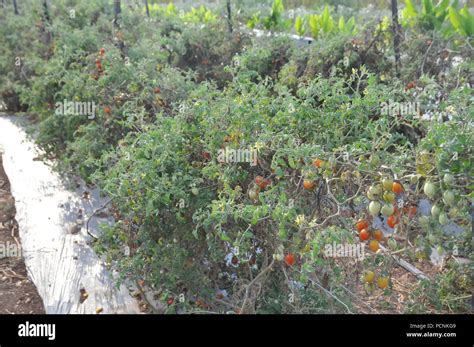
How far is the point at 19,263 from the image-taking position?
14.2 ft

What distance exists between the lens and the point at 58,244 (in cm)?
428

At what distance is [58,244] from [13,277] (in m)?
0.38

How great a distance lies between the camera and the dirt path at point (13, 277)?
382cm

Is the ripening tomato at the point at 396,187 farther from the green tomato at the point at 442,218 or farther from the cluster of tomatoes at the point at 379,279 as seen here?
the cluster of tomatoes at the point at 379,279

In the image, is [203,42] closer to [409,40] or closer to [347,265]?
[409,40]

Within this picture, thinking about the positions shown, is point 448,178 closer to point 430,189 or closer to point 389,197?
point 430,189

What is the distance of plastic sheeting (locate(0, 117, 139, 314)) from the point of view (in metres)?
3.56

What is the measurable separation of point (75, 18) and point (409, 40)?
4.05 m

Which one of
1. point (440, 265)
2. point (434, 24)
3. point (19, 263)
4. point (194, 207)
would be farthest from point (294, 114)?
point (434, 24)

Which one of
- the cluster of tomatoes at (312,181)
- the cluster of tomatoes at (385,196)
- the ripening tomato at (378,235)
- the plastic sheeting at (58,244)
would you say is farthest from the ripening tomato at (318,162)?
the plastic sheeting at (58,244)

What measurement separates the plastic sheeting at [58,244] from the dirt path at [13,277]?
9cm
